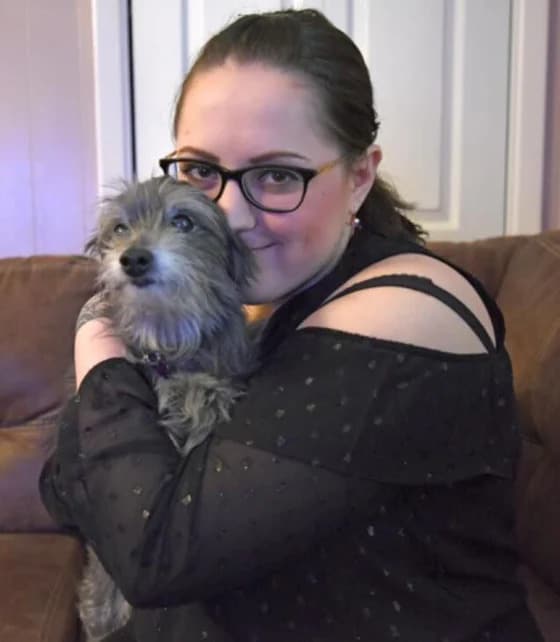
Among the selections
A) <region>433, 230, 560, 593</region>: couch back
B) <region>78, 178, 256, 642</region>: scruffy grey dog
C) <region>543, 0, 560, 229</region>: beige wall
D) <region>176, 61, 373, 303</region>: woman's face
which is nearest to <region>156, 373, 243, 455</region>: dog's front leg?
<region>78, 178, 256, 642</region>: scruffy grey dog

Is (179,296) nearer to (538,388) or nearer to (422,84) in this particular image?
(538,388)

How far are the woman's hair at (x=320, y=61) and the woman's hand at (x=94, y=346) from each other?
33 cm

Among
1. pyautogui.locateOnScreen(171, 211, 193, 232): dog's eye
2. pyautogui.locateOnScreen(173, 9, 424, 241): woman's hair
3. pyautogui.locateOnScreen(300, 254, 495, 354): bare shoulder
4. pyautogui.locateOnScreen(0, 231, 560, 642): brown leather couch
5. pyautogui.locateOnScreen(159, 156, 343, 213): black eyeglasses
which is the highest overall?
pyautogui.locateOnScreen(173, 9, 424, 241): woman's hair

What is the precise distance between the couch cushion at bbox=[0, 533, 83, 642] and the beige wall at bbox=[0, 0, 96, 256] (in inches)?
45.7

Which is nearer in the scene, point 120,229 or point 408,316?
point 408,316

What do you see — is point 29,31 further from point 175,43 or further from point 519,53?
point 519,53

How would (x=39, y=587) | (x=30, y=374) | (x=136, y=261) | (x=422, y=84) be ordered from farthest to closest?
1. (x=422, y=84)
2. (x=30, y=374)
3. (x=39, y=587)
4. (x=136, y=261)

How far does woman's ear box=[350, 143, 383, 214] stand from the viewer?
1.26 meters

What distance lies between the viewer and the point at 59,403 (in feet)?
6.73

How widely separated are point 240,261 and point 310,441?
0.35m

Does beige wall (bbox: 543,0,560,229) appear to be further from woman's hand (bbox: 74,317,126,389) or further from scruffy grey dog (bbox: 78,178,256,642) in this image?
woman's hand (bbox: 74,317,126,389)

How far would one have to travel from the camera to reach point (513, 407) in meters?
1.07

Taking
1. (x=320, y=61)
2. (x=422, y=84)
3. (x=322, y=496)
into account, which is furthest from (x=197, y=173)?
(x=422, y=84)

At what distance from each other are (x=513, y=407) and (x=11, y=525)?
1.34 metres
